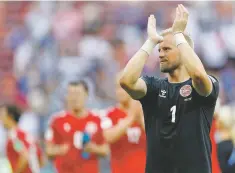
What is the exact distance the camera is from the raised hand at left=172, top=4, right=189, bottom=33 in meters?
6.22

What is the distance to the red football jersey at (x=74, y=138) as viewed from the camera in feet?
30.5

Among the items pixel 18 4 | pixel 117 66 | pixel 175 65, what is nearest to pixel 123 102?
pixel 175 65

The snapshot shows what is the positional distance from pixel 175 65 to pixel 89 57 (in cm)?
959

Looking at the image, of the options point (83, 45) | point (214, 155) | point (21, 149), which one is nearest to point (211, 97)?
point (214, 155)

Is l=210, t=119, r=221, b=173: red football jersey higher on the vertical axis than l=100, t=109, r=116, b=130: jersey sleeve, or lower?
lower

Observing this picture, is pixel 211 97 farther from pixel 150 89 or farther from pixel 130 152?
pixel 130 152

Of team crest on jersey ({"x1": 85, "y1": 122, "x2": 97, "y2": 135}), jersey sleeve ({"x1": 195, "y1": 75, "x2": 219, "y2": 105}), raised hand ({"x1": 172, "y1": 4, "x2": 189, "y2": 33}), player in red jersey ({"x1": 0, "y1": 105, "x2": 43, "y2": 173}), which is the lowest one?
player in red jersey ({"x1": 0, "y1": 105, "x2": 43, "y2": 173})

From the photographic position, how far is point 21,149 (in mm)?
10172

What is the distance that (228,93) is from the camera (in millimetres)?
15398

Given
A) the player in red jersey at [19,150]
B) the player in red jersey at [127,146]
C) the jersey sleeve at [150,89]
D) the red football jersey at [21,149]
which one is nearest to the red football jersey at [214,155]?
the player in red jersey at [127,146]

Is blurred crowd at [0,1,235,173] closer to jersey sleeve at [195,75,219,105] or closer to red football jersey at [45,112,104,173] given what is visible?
red football jersey at [45,112,104,173]

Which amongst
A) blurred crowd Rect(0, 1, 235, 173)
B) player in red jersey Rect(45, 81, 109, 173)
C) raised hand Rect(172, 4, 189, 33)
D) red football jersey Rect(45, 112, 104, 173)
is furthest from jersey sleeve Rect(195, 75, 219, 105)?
blurred crowd Rect(0, 1, 235, 173)

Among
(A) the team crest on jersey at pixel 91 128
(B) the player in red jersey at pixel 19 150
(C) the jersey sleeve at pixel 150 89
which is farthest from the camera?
(B) the player in red jersey at pixel 19 150

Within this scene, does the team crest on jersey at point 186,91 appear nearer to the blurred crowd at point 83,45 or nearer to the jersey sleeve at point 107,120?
the jersey sleeve at point 107,120
